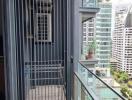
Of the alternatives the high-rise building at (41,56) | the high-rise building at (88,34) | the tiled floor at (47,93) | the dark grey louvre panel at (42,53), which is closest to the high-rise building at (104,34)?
the high-rise building at (88,34)

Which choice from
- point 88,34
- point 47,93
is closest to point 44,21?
point 47,93

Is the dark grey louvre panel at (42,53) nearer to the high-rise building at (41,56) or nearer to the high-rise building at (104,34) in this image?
the high-rise building at (41,56)

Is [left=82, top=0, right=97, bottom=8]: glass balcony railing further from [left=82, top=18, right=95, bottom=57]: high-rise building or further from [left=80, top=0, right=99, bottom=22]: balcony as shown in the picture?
[left=82, top=18, right=95, bottom=57]: high-rise building

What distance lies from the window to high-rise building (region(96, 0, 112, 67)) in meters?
2.89

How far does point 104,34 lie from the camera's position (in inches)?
273

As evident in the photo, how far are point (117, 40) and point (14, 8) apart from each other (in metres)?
3.83

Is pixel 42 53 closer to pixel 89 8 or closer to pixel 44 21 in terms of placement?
pixel 44 21

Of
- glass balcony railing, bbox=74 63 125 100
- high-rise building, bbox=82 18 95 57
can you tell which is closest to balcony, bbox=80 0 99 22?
high-rise building, bbox=82 18 95 57

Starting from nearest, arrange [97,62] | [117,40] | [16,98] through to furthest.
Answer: [16,98] < [117,40] < [97,62]

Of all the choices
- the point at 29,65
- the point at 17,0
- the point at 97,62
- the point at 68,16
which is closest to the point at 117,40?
the point at 97,62

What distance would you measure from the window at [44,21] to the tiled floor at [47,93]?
→ 907 mm

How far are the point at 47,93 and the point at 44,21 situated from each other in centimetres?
137

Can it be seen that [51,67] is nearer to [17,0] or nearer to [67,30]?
[67,30]

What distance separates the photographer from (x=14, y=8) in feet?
8.24
